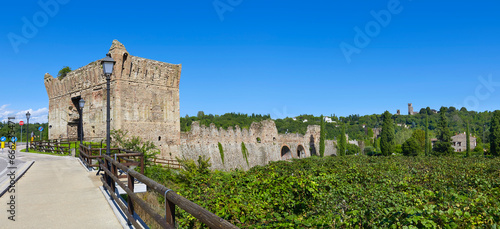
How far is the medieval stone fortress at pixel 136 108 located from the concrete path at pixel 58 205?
15.6 metres

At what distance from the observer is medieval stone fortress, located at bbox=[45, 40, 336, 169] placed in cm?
2586

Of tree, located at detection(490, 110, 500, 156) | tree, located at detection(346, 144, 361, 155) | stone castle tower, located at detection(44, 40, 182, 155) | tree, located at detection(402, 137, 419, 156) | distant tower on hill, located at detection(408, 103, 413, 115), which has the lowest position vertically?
tree, located at detection(346, 144, 361, 155)

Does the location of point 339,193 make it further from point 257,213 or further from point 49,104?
point 49,104

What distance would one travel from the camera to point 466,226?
169 inches

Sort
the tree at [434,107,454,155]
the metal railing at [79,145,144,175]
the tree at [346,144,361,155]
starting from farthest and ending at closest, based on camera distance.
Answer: the tree at [346,144,361,155] < the tree at [434,107,454,155] < the metal railing at [79,145,144,175]

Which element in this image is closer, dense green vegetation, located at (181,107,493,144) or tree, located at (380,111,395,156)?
tree, located at (380,111,395,156)

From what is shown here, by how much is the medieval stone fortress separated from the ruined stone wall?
0.10 metres

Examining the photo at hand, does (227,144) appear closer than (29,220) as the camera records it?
No

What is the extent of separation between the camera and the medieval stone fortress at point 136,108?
25859mm

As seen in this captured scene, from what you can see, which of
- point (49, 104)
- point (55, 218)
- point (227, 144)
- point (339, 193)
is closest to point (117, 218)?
point (55, 218)

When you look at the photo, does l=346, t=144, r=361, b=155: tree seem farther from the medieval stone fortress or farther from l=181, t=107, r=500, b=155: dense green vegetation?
the medieval stone fortress

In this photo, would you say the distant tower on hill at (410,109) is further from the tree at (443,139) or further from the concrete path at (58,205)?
the concrete path at (58,205)

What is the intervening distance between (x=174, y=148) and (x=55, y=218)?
2441 cm

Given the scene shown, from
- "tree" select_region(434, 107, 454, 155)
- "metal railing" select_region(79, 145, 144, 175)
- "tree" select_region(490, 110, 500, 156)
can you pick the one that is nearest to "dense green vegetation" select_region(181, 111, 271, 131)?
"tree" select_region(434, 107, 454, 155)
